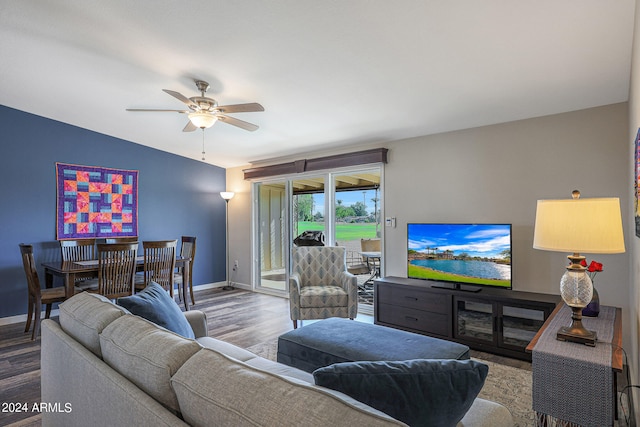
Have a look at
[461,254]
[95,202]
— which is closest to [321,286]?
[461,254]

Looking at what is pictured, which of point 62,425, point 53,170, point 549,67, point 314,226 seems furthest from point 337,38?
point 53,170

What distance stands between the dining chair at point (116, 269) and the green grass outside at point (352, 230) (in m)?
2.50

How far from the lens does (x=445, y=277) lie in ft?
11.9

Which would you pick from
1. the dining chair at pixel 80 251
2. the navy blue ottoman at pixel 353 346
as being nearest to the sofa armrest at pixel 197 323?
the navy blue ottoman at pixel 353 346

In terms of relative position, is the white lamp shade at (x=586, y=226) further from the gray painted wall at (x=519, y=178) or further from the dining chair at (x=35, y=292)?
the dining chair at (x=35, y=292)

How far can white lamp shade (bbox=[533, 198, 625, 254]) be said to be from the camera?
66.1 inches

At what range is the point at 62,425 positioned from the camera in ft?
5.14

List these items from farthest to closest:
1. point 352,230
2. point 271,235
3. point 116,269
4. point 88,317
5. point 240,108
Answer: point 271,235 < point 352,230 < point 116,269 < point 240,108 < point 88,317

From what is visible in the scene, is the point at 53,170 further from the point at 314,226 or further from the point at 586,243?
the point at 586,243

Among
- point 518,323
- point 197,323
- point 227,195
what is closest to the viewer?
point 197,323

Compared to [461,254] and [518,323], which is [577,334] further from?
[461,254]

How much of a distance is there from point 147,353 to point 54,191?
4742 millimetres

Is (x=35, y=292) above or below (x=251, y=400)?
below

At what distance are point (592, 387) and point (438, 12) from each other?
6.90 ft
